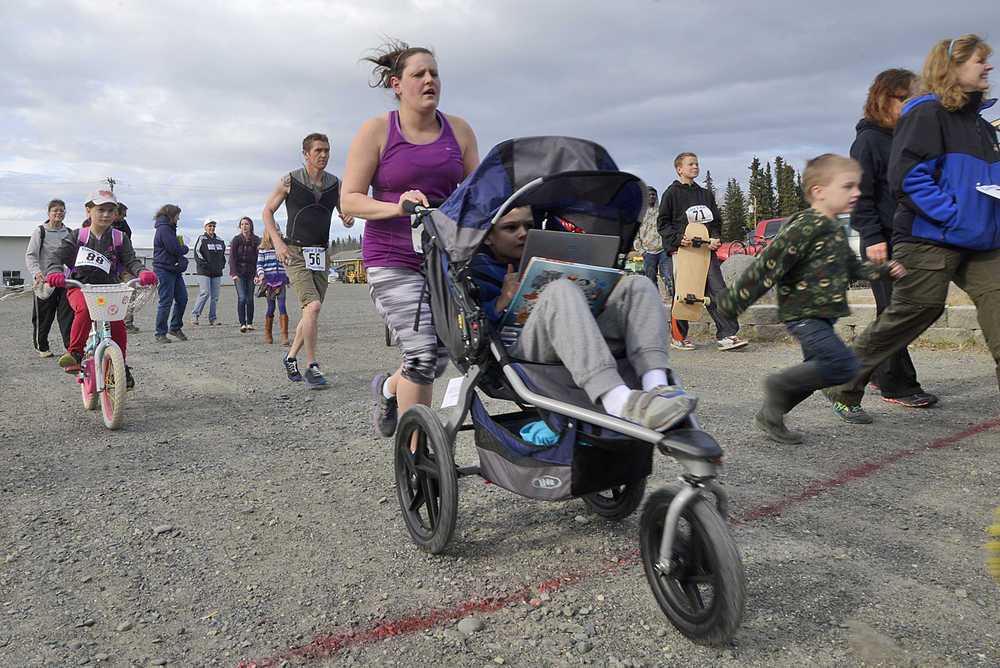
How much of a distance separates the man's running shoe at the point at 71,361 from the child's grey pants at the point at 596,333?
480cm

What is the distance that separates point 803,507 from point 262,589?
2.36 metres

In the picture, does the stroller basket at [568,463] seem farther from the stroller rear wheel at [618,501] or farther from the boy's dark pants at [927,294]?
the boy's dark pants at [927,294]

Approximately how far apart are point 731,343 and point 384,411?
5287 millimetres

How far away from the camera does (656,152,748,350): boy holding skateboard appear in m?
8.02

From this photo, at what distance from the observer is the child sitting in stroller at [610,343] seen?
85.1 inches

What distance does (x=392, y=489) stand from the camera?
146 inches

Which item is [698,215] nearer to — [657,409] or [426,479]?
[426,479]

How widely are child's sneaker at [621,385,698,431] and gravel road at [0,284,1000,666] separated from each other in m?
0.69

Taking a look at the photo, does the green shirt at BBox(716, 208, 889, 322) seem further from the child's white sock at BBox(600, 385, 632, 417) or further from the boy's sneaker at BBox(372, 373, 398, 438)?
the boy's sneaker at BBox(372, 373, 398, 438)

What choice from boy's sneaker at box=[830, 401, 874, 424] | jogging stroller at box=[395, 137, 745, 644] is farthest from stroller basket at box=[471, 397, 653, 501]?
boy's sneaker at box=[830, 401, 874, 424]

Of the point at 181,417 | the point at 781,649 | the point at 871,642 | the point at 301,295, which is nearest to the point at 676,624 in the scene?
the point at 781,649

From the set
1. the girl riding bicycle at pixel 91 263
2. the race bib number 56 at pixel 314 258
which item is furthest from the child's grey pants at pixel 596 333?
the race bib number 56 at pixel 314 258

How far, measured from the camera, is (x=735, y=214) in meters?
74.2

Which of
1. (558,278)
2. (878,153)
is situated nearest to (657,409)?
(558,278)
